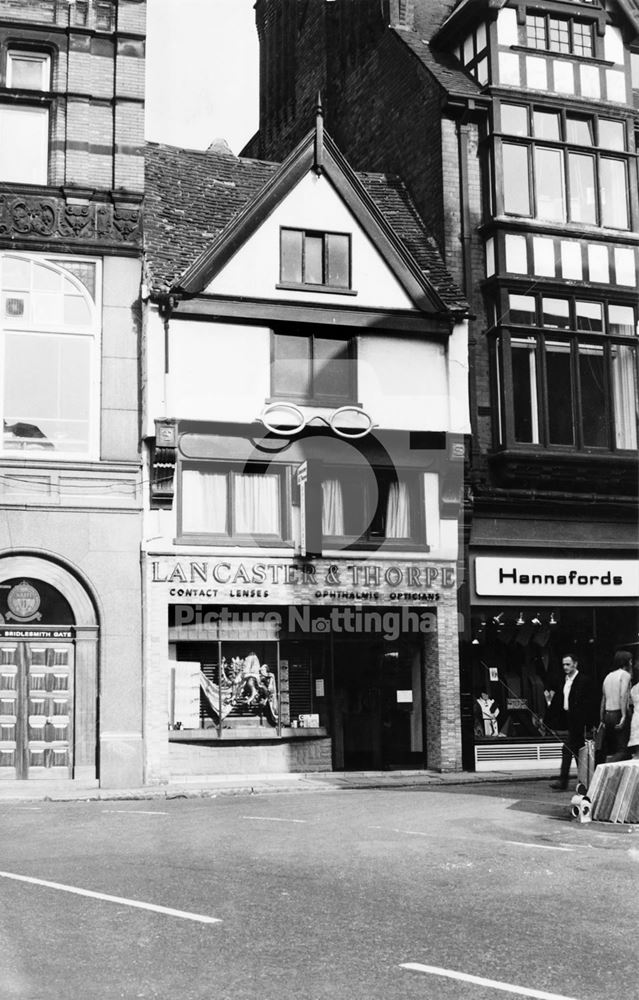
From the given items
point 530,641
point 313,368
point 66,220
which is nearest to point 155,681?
point 313,368

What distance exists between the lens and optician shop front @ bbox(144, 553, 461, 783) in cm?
2331

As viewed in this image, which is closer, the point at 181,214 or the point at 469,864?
the point at 469,864

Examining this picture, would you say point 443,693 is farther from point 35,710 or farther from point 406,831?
point 406,831

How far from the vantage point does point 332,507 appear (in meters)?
24.9

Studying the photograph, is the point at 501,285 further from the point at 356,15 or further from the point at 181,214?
the point at 356,15

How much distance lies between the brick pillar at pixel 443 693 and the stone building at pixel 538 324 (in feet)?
0.91

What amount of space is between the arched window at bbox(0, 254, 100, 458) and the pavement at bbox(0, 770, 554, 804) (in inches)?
237

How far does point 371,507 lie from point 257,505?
7.78ft

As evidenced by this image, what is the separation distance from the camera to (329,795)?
19281mm

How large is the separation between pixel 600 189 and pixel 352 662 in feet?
37.8

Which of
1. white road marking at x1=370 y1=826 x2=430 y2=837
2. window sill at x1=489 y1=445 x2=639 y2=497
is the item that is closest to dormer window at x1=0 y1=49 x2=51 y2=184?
window sill at x1=489 y1=445 x2=639 y2=497

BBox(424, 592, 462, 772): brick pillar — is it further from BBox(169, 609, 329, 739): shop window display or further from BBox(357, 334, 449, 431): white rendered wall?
BBox(357, 334, 449, 431): white rendered wall

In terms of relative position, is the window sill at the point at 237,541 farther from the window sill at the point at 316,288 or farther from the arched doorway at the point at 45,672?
the window sill at the point at 316,288

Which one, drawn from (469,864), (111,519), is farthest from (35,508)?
(469,864)
